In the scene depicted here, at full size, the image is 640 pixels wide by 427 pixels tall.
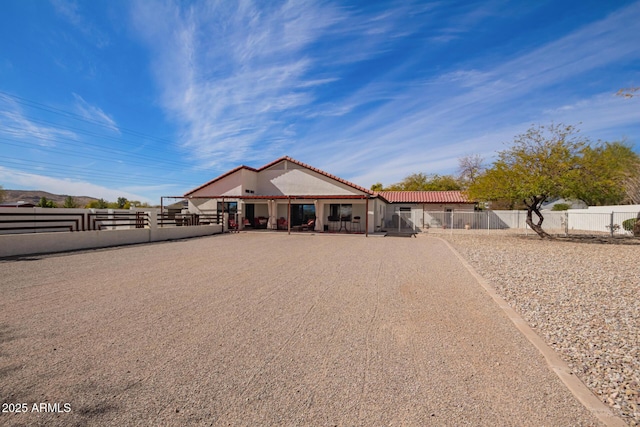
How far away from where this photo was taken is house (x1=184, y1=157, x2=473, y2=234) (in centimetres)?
2106

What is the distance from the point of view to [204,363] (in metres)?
2.94

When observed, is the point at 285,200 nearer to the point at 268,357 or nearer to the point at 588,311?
the point at 588,311

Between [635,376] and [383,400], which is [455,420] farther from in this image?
[635,376]

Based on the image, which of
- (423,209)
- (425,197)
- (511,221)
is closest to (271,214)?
(423,209)

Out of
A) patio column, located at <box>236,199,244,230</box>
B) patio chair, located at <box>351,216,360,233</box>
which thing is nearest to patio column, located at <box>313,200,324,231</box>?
patio chair, located at <box>351,216,360,233</box>

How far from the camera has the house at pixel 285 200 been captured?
21.1 metres

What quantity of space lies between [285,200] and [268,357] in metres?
19.1

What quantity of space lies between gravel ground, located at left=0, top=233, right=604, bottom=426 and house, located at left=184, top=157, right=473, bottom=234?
14934mm

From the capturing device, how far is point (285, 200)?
72.0ft

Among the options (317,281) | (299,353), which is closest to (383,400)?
(299,353)

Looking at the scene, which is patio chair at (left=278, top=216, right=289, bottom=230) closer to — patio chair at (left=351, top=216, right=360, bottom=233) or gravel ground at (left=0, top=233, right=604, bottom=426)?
patio chair at (left=351, top=216, right=360, bottom=233)

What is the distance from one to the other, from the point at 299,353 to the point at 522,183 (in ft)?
54.6

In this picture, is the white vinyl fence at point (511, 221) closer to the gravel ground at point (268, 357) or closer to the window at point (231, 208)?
the window at point (231, 208)

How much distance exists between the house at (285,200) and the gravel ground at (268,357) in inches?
588
